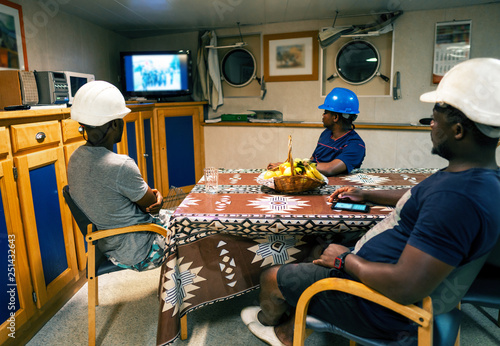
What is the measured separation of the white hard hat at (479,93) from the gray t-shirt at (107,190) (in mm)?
1326

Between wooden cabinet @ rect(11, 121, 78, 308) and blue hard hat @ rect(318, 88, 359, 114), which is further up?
blue hard hat @ rect(318, 88, 359, 114)

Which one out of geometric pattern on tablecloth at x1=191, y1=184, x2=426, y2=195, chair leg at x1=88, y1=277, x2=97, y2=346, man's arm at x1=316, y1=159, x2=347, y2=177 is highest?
man's arm at x1=316, y1=159, x2=347, y2=177

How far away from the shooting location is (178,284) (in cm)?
163

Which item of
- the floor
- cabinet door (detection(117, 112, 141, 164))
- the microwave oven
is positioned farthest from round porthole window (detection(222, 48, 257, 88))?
the floor

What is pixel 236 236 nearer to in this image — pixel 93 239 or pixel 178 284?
pixel 178 284

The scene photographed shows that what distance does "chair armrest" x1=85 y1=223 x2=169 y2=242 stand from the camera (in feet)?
5.35

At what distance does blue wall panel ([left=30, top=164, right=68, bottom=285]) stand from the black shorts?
1458 mm

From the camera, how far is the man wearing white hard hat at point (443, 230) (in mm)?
917

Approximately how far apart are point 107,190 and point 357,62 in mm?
3711

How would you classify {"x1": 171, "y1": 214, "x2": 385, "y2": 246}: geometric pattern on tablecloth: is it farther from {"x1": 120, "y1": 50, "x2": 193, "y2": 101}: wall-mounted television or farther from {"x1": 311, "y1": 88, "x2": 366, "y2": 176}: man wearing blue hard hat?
{"x1": 120, "y1": 50, "x2": 193, "y2": 101}: wall-mounted television

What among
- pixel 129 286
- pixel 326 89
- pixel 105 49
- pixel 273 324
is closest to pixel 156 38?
pixel 105 49

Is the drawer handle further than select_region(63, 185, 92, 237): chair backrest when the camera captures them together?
Yes

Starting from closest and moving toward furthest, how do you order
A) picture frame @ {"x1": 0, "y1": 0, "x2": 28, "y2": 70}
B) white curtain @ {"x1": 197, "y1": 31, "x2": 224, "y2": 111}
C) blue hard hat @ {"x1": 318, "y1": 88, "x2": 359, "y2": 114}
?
blue hard hat @ {"x1": 318, "y1": 88, "x2": 359, "y2": 114} → picture frame @ {"x1": 0, "y1": 0, "x2": 28, "y2": 70} → white curtain @ {"x1": 197, "y1": 31, "x2": 224, "y2": 111}

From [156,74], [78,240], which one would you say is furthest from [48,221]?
[156,74]
